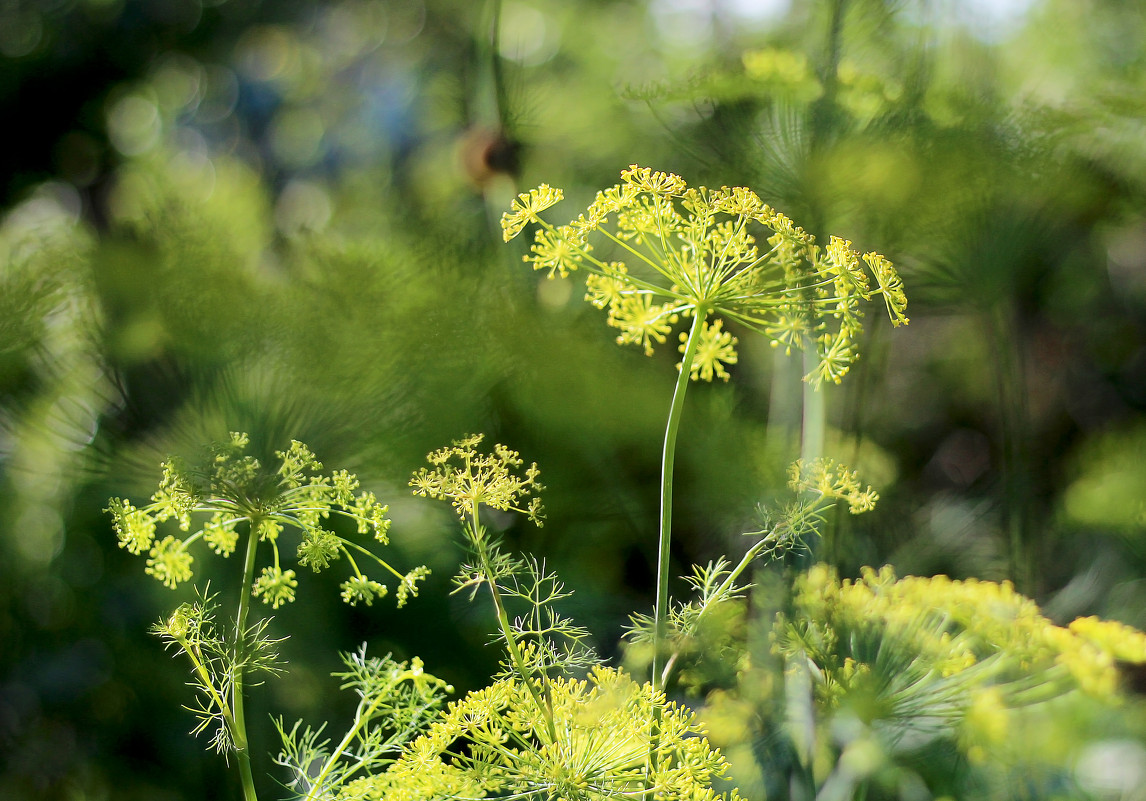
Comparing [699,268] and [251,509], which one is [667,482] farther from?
[251,509]

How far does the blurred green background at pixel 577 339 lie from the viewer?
0.54 m

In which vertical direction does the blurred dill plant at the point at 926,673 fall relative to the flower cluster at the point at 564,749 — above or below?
above

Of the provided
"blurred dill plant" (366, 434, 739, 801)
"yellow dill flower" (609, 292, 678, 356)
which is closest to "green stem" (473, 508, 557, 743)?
"blurred dill plant" (366, 434, 739, 801)

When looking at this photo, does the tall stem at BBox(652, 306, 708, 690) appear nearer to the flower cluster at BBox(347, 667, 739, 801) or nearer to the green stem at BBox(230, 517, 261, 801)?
the flower cluster at BBox(347, 667, 739, 801)

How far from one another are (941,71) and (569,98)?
0.28 meters

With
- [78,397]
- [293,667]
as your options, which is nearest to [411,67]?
[78,397]

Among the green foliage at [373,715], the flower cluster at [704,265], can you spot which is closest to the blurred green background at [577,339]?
the green foliage at [373,715]

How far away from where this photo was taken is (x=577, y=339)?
0.57 metres

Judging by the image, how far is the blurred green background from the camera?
0.54 m

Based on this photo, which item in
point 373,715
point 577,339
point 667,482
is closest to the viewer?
point 667,482

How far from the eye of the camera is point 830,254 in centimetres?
30

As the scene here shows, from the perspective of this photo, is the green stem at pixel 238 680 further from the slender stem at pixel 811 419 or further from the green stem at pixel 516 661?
the slender stem at pixel 811 419

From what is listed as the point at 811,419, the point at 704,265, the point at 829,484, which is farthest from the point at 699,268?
the point at 811,419

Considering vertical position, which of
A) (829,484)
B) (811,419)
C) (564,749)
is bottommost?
(564,749)
